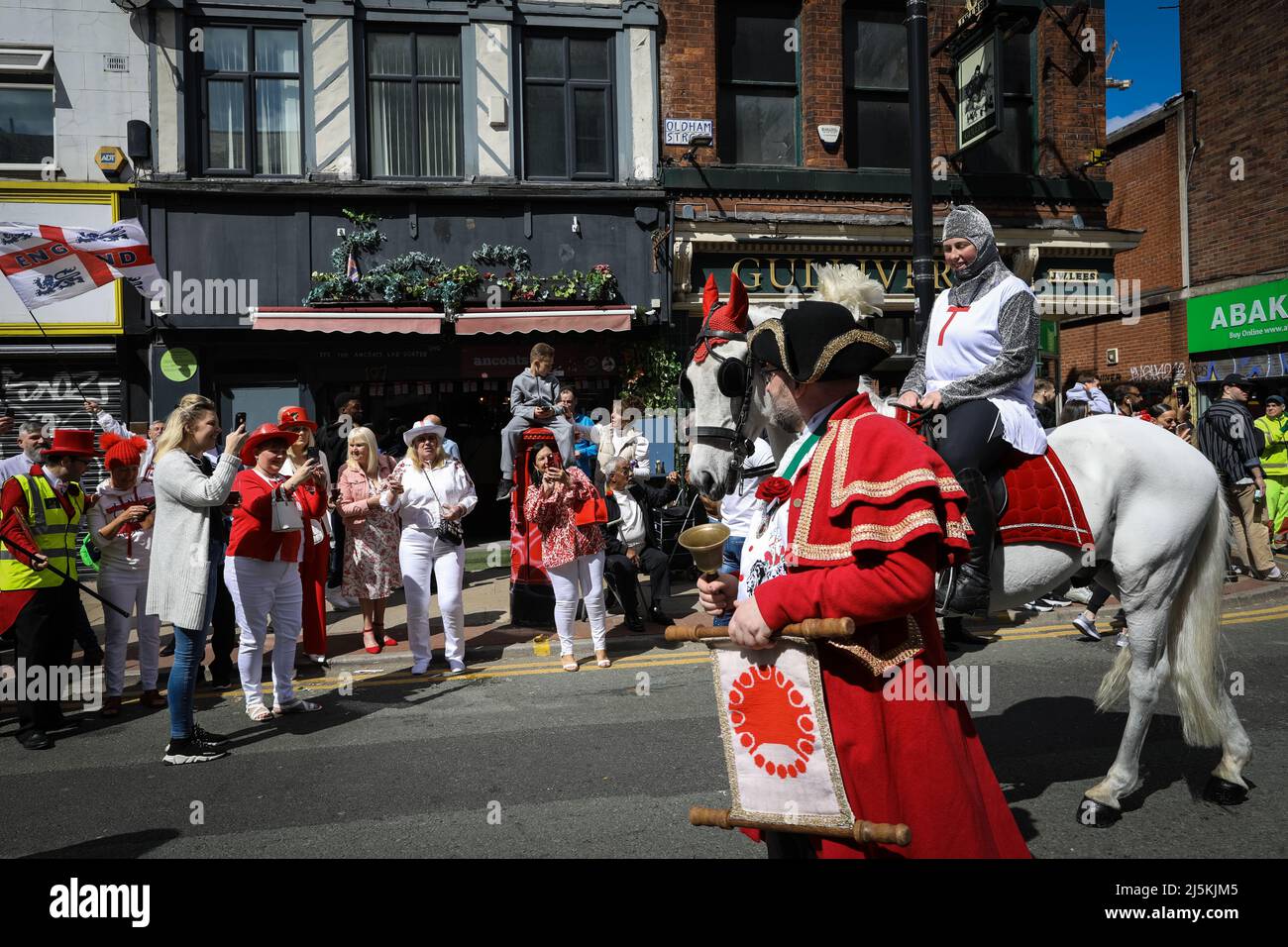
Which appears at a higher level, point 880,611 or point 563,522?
point 880,611

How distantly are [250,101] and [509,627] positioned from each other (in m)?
9.37

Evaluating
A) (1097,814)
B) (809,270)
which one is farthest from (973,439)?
(809,270)

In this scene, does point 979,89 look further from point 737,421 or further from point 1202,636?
point 737,421

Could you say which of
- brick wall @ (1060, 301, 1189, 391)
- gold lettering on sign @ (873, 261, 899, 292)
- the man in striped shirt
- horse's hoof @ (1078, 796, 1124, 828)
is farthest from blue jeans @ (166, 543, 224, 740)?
brick wall @ (1060, 301, 1189, 391)

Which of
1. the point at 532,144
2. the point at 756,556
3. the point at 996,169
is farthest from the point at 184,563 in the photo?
the point at 996,169

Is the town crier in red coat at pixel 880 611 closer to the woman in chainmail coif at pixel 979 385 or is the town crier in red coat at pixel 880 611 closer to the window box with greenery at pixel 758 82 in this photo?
the woman in chainmail coif at pixel 979 385

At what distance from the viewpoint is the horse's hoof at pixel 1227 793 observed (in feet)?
15.2

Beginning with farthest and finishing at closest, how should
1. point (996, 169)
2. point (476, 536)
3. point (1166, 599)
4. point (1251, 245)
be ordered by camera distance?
point (1251, 245)
point (996, 169)
point (476, 536)
point (1166, 599)

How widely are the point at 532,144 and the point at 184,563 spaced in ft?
33.4

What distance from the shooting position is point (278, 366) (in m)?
13.7

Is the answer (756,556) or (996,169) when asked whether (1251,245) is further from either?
(756,556)

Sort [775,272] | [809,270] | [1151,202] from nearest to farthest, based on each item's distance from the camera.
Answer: [775,272] < [809,270] < [1151,202]

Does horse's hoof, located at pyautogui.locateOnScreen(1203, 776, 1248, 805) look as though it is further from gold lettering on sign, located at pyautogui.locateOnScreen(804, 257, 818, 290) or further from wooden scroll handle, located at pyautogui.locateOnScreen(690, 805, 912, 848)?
gold lettering on sign, located at pyautogui.locateOnScreen(804, 257, 818, 290)

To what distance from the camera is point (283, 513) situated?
6.65 meters
